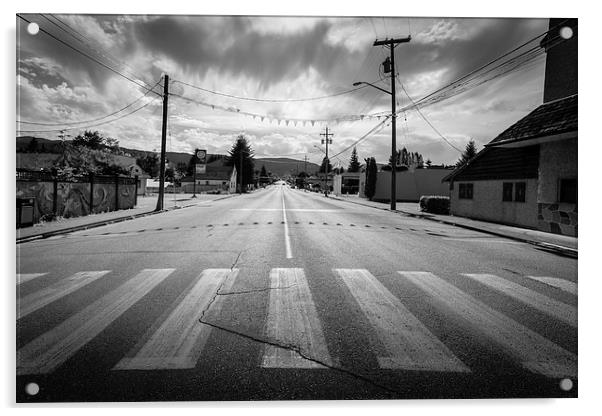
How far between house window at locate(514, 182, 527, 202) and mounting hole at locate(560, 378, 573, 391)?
48.9 ft

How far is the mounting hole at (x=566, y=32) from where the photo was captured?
12.4 feet

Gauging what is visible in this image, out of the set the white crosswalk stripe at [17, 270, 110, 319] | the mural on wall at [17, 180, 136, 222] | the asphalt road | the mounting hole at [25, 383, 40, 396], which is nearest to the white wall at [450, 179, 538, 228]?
the asphalt road

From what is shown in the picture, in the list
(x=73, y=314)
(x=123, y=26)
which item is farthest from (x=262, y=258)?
(x=123, y=26)

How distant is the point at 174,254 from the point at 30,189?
9077 millimetres

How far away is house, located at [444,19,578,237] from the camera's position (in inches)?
344

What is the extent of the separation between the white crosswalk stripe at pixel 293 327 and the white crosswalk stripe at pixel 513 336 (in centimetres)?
178

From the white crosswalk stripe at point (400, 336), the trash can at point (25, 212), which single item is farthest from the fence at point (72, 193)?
the white crosswalk stripe at point (400, 336)

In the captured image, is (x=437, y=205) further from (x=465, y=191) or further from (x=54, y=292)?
(x=54, y=292)

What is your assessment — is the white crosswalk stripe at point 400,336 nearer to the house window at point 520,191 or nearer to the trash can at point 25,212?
the trash can at point 25,212

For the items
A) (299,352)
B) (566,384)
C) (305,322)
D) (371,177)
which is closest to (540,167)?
(566,384)

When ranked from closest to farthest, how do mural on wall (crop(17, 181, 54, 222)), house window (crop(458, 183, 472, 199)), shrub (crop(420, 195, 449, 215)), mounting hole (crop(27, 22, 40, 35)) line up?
mounting hole (crop(27, 22, 40, 35)) < mural on wall (crop(17, 181, 54, 222)) < house window (crop(458, 183, 472, 199)) < shrub (crop(420, 195, 449, 215))

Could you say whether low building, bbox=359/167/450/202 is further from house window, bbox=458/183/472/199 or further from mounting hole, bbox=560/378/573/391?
mounting hole, bbox=560/378/573/391

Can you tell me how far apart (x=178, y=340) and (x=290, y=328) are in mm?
1143

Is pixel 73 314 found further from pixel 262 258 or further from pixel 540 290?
pixel 540 290
